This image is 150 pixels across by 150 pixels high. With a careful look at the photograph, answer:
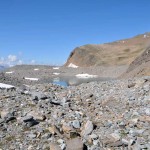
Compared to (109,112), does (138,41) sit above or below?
above

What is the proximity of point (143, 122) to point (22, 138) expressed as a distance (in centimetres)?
633

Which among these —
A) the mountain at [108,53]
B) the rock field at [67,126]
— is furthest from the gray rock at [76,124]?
the mountain at [108,53]

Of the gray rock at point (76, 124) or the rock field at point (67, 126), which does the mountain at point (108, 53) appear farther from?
the gray rock at point (76, 124)

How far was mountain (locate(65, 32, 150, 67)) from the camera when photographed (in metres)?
144

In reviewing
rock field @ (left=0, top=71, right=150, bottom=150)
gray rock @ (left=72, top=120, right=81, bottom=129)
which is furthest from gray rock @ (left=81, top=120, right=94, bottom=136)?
gray rock @ (left=72, top=120, right=81, bottom=129)

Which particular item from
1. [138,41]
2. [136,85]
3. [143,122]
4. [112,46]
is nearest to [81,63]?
[112,46]

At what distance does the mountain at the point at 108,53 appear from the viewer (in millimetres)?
143875

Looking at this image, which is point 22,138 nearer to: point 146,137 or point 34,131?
point 34,131

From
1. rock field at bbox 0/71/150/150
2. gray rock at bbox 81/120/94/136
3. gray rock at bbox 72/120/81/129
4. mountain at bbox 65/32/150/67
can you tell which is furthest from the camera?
mountain at bbox 65/32/150/67

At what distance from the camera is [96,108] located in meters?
20.9

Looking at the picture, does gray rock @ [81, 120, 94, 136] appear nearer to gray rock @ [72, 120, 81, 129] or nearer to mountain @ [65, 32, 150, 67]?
gray rock @ [72, 120, 81, 129]

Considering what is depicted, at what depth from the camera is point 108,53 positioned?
157m

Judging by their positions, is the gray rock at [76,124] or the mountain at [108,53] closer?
the gray rock at [76,124]

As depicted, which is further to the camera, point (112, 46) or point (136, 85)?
point (112, 46)
